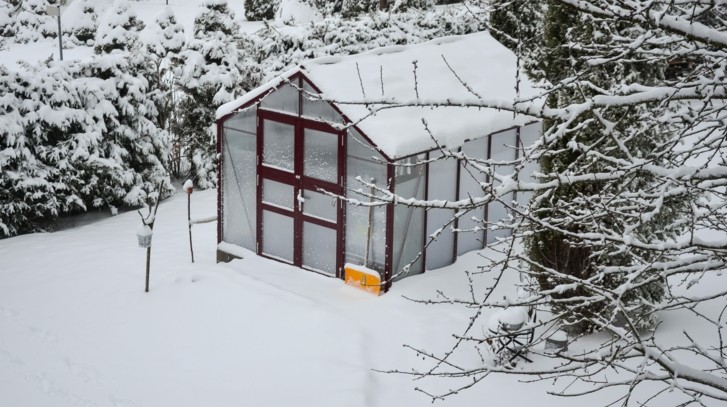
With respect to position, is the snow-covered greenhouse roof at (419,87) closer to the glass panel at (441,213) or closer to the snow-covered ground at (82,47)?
the glass panel at (441,213)

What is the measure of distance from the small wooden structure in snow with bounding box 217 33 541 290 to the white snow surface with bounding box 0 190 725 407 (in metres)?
0.37

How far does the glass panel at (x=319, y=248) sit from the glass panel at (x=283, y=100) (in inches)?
61.7

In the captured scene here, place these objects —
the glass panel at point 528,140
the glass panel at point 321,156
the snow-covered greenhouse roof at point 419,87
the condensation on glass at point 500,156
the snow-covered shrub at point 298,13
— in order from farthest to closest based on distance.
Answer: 1. the snow-covered shrub at point 298,13
2. the glass panel at point 528,140
3. the condensation on glass at point 500,156
4. the glass panel at point 321,156
5. the snow-covered greenhouse roof at point 419,87

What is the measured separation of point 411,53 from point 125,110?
534 centimetres

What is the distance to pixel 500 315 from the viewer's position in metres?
8.76

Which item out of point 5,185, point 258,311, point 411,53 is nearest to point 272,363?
point 258,311

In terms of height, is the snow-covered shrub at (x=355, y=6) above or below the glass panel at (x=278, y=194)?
above

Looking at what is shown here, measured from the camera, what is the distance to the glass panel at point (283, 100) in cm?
1094

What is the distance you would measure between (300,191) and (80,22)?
24.4 metres

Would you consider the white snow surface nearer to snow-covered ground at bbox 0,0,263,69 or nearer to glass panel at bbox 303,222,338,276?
glass panel at bbox 303,222,338,276

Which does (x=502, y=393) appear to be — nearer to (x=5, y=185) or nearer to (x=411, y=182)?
(x=411, y=182)

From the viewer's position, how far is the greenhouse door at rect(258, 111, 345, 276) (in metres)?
10.9

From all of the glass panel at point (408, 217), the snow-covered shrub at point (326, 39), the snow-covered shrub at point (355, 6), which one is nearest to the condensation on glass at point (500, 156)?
the glass panel at point (408, 217)

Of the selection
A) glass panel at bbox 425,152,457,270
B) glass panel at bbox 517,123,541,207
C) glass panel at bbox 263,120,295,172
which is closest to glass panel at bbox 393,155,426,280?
glass panel at bbox 425,152,457,270
